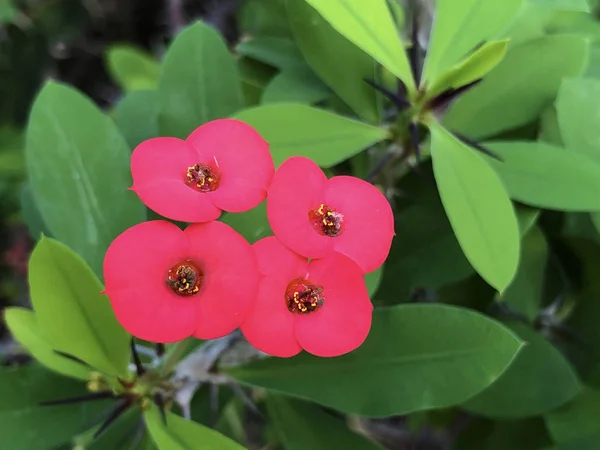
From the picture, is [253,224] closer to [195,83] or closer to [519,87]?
[195,83]

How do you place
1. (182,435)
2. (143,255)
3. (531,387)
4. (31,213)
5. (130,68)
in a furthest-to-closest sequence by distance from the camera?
(130,68) → (31,213) → (531,387) → (182,435) → (143,255)

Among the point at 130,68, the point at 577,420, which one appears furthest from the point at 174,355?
the point at 130,68

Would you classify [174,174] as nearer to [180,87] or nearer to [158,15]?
[180,87]

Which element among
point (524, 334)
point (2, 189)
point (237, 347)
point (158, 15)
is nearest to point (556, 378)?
point (524, 334)

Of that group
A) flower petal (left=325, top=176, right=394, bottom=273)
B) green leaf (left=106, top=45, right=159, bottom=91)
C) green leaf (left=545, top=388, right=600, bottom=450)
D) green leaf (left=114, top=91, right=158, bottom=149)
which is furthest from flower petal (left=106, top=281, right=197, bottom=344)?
green leaf (left=106, top=45, right=159, bottom=91)

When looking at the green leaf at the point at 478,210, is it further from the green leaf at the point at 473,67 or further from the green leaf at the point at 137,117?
the green leaf at the point at 137,117
